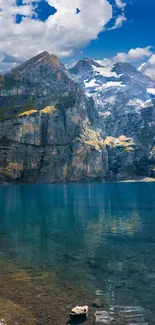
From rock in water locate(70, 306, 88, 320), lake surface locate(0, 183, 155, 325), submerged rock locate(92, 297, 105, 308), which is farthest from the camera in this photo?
lake surface locate(0, 183, 155, 325)

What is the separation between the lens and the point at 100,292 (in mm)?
37031

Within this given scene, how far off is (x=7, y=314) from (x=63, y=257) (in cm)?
2197

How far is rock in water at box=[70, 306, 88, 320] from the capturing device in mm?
29844

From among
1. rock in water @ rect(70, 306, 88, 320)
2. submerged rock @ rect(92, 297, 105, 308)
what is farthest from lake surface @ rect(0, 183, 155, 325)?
rock in water @ rect(70, 306, 88, 320)

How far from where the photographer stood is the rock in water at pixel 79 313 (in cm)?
2984

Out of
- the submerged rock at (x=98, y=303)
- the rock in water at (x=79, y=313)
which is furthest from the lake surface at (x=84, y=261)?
the rock in water at (x=79, y=313)

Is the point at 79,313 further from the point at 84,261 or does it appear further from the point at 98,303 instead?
the point at 84,261

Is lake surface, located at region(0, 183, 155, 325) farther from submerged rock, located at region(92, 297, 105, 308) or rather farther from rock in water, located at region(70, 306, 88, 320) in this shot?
rock in water, located at region(70, 306, 88, 320)

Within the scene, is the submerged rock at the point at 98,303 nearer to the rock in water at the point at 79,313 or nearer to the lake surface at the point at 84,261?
the lake surface at the point at 84,261

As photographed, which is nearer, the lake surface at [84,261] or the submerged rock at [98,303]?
the submerged rock at [98,303]

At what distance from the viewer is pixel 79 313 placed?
30.0 meters

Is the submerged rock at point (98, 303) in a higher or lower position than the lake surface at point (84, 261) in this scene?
lower

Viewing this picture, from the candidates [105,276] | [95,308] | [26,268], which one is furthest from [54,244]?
[95,308]

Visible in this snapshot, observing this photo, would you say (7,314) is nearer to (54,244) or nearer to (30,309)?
(30,309)
